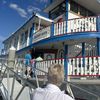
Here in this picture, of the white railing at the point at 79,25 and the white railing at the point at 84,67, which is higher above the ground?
the white railing at the point at 79,25

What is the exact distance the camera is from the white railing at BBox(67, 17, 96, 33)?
12521 mm

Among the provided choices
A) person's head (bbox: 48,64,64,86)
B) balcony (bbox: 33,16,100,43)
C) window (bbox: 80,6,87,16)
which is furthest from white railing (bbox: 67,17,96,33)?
person's head (bbox: 48,64,64,86)

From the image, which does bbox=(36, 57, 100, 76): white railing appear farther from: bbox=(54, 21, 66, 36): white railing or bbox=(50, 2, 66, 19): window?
bbox=(50, 2, 66, 19): window

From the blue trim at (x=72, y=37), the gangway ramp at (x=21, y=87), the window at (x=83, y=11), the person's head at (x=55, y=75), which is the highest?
the window at (x=83, y=11)

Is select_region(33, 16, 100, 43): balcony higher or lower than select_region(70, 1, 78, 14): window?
lower

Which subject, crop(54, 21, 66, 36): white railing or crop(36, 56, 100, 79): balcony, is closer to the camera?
crop(36, 56, 100, 79): balcony

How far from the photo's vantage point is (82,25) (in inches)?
503

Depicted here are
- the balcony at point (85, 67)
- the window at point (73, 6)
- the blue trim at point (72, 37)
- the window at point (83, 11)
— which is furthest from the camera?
the window at point (83, 11)

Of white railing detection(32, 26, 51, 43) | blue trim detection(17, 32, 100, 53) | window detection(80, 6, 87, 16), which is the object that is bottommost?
blue trim detection(17, 32, 100, 53)

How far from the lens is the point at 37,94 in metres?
2.53

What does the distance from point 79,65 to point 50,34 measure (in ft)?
14.4

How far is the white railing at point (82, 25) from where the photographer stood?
41.1 feet

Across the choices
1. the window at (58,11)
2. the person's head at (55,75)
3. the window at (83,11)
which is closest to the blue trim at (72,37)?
the window at (58,11)

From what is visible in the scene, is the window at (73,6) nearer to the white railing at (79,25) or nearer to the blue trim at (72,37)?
the white railing at (79,25)
